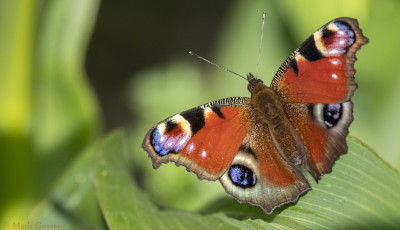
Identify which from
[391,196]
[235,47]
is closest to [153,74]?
[235,47]

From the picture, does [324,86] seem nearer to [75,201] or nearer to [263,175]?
[263,175]

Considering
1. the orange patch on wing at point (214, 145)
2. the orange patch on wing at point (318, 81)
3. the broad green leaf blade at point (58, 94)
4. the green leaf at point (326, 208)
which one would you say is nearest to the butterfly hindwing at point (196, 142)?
the orange patch on wing at point (214, 145)

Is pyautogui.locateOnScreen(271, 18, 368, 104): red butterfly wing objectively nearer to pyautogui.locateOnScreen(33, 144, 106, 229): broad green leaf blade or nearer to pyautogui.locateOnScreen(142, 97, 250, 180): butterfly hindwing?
pyautogui.locateOnScreen(142, 97, 250, 180): butterfly hindwing

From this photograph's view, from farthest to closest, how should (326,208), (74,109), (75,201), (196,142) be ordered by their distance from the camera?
1. (74,109)
2. (75,201)
3. (196,142)
4. (326,208)

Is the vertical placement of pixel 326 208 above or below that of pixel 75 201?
above

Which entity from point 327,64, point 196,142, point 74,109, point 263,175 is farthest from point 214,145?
point 74,109

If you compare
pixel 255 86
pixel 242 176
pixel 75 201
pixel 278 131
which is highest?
pixel 255 86

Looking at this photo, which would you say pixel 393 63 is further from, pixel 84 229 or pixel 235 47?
pixel 84 229

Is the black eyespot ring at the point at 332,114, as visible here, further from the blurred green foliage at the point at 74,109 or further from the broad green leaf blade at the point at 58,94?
the broad green leaf blade at the point at 58,94
